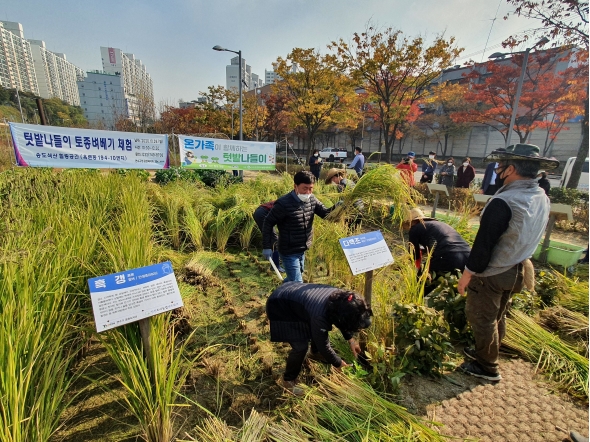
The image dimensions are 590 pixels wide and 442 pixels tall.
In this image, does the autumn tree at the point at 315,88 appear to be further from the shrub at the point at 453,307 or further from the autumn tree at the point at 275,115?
the shrub at the point at 453,307

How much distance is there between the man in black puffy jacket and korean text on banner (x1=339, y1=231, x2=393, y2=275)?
2.26ft

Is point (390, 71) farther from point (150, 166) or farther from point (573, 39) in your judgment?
point (150, 166)

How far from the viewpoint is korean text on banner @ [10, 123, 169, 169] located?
218 inches

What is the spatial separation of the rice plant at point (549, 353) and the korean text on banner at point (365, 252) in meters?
1.17

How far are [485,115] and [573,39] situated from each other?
350 inches

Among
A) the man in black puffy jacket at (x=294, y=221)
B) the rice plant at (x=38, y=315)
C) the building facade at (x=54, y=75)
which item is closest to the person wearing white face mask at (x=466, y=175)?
the man in black puffy jacket at (x=294, y=221)

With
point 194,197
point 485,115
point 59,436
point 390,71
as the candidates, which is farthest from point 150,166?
point 485,115

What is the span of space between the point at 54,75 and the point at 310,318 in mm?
86687

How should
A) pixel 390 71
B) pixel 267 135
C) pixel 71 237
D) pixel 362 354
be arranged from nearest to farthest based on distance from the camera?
1. pixel 71 237
2. pixel 362 354
3. pixel 390 71
4. pixel 267 135

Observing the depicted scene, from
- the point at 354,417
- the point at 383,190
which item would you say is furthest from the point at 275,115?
the point at 354,417

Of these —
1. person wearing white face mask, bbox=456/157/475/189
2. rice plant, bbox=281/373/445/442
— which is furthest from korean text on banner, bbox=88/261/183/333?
person wearing white face mask, bbox=456/157/475/189

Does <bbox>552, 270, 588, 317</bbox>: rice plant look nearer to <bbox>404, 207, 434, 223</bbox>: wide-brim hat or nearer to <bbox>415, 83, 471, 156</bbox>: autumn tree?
<bbox>404, 207, 434, 223</bbox>: wide-brim hat

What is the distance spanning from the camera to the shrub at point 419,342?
1.84m

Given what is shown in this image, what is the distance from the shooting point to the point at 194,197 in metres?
5.25
